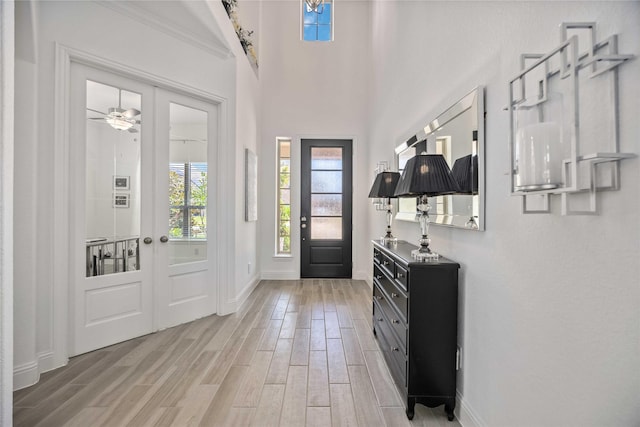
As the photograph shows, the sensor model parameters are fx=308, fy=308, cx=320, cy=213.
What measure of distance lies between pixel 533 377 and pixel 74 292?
3274 millimetres

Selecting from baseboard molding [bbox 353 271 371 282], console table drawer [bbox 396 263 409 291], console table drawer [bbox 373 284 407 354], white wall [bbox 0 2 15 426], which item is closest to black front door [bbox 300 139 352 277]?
baseboard molding [bbox 353 271 371 282]

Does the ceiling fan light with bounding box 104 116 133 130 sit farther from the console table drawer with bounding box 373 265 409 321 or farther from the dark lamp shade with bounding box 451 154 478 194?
the dark lamp shade with bounding box 451 154 478 194

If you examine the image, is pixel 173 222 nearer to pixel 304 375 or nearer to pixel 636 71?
pixel 304 375

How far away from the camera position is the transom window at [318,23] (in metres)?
5.74

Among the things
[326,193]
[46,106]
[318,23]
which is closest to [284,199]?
[326,193]

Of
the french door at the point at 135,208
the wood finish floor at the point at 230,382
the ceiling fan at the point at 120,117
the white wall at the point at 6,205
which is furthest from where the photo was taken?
the ceiling fan at the point at 120,117

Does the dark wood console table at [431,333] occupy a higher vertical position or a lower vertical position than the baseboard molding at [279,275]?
higher

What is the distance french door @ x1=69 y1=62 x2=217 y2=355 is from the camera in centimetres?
270

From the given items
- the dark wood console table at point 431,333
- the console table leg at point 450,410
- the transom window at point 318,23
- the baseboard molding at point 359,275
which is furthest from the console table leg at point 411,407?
the transom window at point 318,23

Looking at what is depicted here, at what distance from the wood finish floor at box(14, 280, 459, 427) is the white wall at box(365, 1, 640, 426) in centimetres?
75

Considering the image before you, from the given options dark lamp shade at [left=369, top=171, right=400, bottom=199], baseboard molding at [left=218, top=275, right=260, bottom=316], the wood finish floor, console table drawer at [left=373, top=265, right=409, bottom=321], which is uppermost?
dark lamp shade at [left=369, top=171, right=400, bottom=199]

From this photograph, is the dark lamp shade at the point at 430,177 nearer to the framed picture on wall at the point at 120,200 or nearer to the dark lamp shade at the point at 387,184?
the dark lamp shade at the point at 387,184

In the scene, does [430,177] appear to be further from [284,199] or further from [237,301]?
[284,199]

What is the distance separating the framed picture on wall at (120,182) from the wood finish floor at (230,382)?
1.49m
